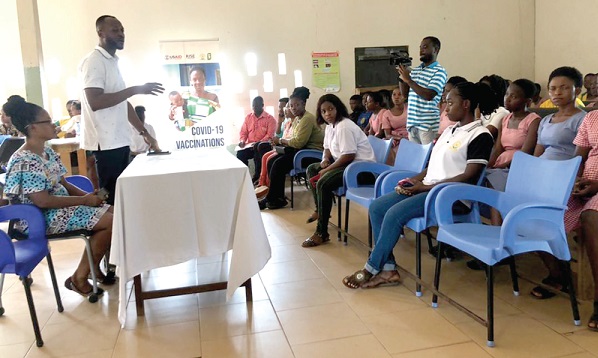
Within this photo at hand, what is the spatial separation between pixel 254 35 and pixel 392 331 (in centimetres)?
488

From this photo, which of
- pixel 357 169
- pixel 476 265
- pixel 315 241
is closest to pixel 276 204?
pixel 315 241

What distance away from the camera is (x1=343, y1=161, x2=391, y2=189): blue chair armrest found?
3.36m

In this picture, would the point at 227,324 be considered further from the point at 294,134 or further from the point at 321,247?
the point at 294,134

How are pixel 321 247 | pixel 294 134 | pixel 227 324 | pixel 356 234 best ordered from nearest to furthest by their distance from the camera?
pixel 227 324 → pixel 321 247 → pixel 356 234 → pixel 294 134

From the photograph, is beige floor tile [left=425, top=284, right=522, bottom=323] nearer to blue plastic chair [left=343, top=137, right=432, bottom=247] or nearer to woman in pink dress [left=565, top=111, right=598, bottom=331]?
woman in pink dress [left=565, top=111, right=598, bottom=331]

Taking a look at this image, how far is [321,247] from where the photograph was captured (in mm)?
3490

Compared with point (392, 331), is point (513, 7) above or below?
above

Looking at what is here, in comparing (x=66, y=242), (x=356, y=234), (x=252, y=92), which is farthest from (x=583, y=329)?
(x=252, y=92)

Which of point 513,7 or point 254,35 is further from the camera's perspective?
point 513,7

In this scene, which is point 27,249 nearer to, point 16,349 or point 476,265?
point 16,349

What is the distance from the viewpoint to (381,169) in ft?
11.1

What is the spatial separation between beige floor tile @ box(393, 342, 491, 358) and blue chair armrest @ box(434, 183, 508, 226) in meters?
0.56

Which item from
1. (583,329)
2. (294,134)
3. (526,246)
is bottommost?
(583,329)

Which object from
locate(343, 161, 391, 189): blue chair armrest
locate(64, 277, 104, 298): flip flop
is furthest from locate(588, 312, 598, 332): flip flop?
locate(64, 277, 104, 298): flip flop
